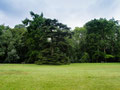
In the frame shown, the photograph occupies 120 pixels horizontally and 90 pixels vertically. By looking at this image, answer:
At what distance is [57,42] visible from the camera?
22.2 m

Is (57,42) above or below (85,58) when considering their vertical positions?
above

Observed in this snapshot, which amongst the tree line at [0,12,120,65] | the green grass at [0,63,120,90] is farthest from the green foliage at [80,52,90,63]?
the green grass at [0,63,120,90]

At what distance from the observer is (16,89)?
4168mm

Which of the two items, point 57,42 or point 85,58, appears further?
point 85,58

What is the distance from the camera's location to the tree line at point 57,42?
2195 cm

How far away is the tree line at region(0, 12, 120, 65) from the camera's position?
22.0 m

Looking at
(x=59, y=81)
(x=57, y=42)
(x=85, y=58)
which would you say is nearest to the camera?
(x=59, y=81)

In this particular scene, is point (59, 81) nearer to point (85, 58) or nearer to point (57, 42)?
point (57, 42)

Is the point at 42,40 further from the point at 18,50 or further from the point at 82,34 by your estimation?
the point at 82,34

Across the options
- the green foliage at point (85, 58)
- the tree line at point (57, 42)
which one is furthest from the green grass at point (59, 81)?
the green foliage at point (85, 58)

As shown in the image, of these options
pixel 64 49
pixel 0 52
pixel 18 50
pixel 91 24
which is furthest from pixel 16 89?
pixel 91 24

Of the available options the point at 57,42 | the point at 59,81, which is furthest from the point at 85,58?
the point at 59,81

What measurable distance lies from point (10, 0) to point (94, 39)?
70.7 feet

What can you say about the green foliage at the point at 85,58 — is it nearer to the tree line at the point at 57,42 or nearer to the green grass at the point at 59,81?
the tree line at the point at 57,42
